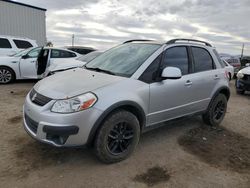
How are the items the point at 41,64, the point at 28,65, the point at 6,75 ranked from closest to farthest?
the point at 41,64
the point at 6,75
the point at 28,65

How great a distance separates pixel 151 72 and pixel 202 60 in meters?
1.60

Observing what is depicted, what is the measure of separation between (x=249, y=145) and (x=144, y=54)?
8.23 ft

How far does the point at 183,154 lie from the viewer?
4.54m

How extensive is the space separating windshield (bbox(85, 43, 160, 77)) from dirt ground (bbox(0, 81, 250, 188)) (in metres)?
1.29

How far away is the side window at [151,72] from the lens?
4285 mm

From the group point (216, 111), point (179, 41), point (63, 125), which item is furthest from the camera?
point (216, 111)

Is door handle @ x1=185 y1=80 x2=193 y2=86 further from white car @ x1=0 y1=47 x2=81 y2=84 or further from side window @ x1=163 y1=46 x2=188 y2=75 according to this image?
white car @ x1=0 y1=47 x2=81 y2=84

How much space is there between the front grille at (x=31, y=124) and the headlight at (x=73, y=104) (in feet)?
1.29

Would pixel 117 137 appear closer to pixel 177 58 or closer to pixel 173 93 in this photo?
pixel 173 93

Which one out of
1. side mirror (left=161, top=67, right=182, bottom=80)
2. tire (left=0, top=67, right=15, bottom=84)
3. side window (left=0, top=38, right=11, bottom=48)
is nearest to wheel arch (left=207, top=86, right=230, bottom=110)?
side mirror (left=161, top=67, right=182, bottom=80)

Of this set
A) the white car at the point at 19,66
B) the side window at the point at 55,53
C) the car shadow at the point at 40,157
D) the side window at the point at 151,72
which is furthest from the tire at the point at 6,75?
the side window at the point at 151,72

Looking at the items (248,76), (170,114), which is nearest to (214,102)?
(170,114)

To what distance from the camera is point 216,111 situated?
5992mm

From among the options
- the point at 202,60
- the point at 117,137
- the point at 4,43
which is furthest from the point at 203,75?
the point at 4,43
